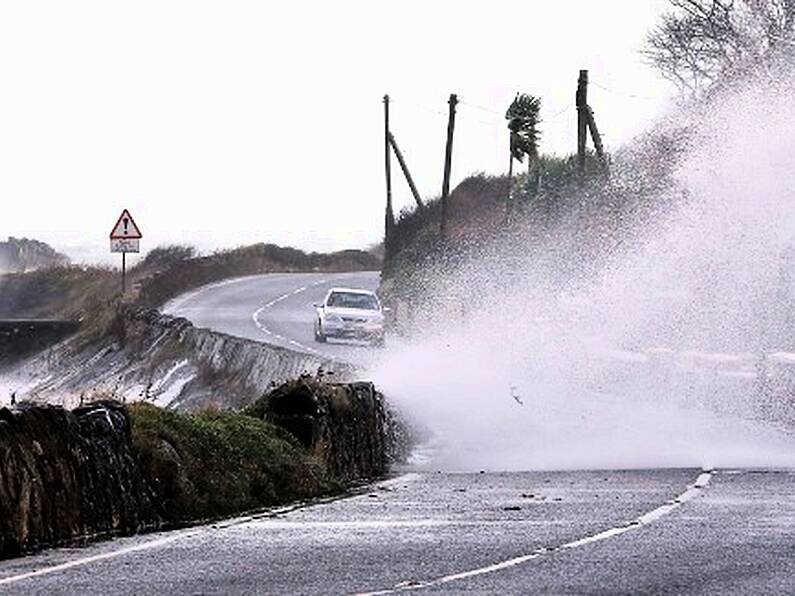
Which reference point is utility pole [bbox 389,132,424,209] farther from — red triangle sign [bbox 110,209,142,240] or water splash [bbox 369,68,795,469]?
water splash [bbox 369,68,795,469]

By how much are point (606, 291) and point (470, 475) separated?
24.4m

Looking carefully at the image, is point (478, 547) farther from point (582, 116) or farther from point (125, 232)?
point (125, 232)

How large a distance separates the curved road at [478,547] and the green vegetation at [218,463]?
0.47 meters

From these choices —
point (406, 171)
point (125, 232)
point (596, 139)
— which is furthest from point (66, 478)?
point (406, 171)

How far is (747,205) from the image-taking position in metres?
44.5

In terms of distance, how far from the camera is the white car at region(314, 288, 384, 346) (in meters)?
63.5

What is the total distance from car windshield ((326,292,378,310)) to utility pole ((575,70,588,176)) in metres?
7.72

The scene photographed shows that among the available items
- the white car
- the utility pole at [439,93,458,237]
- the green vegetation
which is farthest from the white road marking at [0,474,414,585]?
the utility pole at [439,93,458,237]

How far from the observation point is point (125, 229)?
75.3m

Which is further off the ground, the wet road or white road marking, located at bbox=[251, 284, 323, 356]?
white road marking, located at bbox=[251, 284, 323, 356]

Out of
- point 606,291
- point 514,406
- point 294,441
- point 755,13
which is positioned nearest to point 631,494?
point 294,441

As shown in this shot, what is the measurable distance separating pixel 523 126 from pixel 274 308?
17.2 meters

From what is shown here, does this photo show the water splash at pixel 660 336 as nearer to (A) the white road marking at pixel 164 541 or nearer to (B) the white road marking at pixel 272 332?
(B) the white road marking at pixel 272 332

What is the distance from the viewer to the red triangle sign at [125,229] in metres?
75.2
